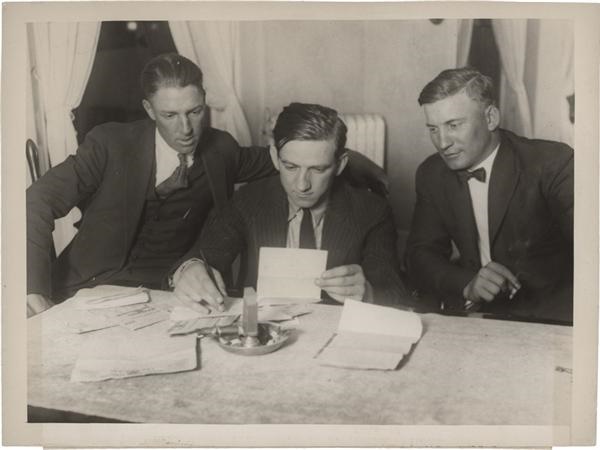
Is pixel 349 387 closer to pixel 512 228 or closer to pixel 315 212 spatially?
pixel 315 212

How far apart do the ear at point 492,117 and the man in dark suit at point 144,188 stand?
0.71 m

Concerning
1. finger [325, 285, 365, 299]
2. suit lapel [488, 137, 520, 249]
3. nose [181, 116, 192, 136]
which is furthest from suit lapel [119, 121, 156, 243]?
suit lapel [488, 137, 520, 249]

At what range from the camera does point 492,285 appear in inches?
82.1

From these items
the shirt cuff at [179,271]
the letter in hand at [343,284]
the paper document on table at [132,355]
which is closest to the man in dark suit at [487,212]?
the letter in hand at [343,284]

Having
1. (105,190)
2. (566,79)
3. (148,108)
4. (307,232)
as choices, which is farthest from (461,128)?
(105,190)

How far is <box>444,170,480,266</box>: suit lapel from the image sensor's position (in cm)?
214

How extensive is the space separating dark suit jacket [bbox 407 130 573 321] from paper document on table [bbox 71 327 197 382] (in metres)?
0.83

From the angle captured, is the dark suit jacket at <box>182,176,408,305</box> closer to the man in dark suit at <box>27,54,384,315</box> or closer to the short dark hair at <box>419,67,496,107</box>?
the man in dark suit at <box>27,54,384,315</box>

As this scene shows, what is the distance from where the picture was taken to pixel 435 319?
189 centimetres

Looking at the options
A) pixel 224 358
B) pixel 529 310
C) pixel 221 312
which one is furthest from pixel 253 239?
pixel 529 310

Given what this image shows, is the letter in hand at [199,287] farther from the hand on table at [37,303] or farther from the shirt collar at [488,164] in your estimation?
the shirt collar at [488,164]

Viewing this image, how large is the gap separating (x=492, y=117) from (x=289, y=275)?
80 centimetres

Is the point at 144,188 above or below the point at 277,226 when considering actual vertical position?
above

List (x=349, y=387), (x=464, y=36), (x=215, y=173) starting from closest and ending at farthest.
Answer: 1. (x=349, y=387)
2. (x=464, y=36)
3. (x=215, y=173)
